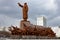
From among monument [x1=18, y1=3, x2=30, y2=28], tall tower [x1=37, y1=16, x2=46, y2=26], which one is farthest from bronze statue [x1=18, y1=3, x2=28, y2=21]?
tall tower [x1=37, y1=16, x2=46, y2=26]

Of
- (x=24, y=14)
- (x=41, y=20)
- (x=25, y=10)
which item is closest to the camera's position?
(x=25, y=10)

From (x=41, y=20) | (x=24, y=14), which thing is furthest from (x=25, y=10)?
(x=41, y=20)

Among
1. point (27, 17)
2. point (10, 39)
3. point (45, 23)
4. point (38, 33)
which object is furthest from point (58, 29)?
point (10, 39)

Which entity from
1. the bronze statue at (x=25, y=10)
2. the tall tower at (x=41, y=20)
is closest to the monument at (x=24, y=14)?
the bronze statue at (x=25, y=10)

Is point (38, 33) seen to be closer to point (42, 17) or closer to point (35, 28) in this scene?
point (35, 28)

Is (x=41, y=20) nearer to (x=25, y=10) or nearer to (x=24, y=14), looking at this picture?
(x=24, y=14)

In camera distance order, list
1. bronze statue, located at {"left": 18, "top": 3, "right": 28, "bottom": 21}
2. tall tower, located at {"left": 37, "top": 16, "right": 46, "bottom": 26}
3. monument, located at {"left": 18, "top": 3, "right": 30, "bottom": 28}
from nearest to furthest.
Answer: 1. monument, located at {"left": 18, "top": 3, "right": 30, "bottom": 28}
2. bronze statue, located at {"left": 18, "top": 3, "right": 28, "bottom": 21}
3. tall tower, located at {"left": 37, "top": 16, "right": 46, "bottom": 26}

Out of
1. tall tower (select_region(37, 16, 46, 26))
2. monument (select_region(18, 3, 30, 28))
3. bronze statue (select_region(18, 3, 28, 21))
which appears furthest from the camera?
tall tower (select_region(37, 16, 46, 26))

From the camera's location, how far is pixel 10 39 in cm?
1730

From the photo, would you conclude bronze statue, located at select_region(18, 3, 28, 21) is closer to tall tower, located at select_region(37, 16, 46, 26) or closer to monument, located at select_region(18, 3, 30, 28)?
monument, located at select_region(18, 3, 30, 28)

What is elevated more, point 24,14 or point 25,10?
point 25,10

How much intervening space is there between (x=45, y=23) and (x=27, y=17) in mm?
6449

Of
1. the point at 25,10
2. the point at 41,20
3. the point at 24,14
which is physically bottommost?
the point at 24,14

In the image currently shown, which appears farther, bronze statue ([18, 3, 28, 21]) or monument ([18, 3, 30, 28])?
bronze statue ([18, 3, 28, 21])
